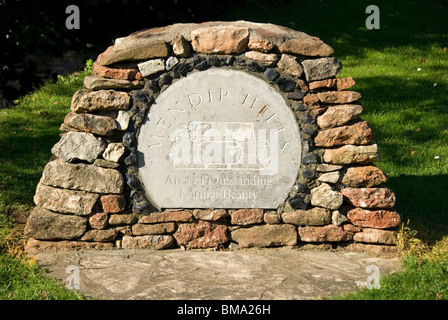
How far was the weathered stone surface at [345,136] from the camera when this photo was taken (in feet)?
16.5

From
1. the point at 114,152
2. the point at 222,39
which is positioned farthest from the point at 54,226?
the point at 222,39

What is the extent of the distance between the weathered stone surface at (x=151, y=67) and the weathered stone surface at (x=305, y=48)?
3.15 ft

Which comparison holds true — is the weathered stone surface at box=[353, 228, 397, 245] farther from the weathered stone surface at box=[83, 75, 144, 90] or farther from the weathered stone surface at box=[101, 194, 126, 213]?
the weathered stone surface at box=[83, 75, 144, 90]

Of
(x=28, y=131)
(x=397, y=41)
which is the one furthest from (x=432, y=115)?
(x=28, y=131)

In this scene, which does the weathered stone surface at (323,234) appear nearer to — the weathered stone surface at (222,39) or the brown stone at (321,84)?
the brown stone at (321,84)

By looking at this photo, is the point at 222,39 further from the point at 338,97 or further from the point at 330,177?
the point at 330,177

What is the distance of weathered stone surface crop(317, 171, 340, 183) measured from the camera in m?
5.04

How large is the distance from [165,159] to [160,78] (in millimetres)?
649

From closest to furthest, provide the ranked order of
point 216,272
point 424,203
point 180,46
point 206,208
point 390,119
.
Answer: point 216,272 < point 180,46 < point 206,208 < point 424,203 < point 390,119

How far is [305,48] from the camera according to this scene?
501cm

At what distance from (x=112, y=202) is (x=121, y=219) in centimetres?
16

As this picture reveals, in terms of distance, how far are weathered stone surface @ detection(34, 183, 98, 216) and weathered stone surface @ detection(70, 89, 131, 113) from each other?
0.66 m

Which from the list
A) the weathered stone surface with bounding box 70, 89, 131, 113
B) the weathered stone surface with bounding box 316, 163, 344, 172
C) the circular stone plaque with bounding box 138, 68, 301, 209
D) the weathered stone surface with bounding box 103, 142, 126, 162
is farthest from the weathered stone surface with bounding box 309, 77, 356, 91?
the weathered stone surface with bounding box 103, 142, 126, 162

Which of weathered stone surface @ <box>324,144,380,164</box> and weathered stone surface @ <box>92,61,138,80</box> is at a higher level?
weathered stone surface @ <box>92,61,138,80</box>
